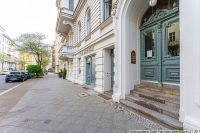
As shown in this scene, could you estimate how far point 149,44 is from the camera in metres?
7.77

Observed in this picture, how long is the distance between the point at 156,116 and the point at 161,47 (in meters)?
2.72

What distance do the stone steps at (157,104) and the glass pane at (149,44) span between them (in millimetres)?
1302

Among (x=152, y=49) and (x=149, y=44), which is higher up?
(x=149, y=44)

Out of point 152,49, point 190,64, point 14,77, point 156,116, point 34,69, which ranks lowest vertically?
point 156,116

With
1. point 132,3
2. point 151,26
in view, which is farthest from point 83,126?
point 132,3

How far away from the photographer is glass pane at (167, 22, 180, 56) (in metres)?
6.17

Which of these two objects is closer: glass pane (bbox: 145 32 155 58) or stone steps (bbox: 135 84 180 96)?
stone steps (bbox: 135 84 180 96)

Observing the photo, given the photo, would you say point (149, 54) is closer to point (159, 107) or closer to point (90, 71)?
point (159, 107)

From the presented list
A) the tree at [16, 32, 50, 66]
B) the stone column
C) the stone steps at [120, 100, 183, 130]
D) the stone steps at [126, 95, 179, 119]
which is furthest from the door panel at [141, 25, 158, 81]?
the tree at [16, 32, 50, 66]

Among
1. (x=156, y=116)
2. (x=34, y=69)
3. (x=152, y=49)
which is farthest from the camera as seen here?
(x=34, y=69)

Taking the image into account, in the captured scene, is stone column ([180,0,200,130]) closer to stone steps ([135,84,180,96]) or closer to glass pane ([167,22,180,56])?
stone steps ([135,84,180,96])

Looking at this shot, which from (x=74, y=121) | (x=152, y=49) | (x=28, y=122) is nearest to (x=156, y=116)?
(x=74, y=121)

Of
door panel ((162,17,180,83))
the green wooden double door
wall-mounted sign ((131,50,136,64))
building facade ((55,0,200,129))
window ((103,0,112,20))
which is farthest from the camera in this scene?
window ((103,0,112,20))

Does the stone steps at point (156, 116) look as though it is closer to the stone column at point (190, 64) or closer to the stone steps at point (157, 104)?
the stone steps at point (157, 104)
